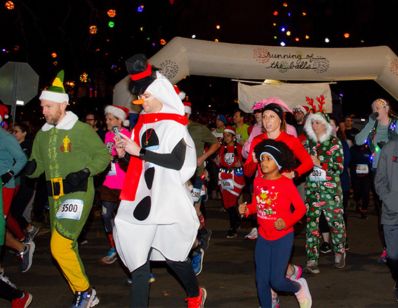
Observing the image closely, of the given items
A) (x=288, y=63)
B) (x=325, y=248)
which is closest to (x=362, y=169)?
(x=288, y=63)

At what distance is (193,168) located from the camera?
19.7ft

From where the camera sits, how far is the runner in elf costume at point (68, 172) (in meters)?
6.43

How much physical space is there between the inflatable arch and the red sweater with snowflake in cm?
921

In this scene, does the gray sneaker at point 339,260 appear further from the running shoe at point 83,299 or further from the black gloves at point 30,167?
the black gloves at point 30,167

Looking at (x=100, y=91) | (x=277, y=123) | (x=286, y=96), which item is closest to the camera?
(x=277, y=123)

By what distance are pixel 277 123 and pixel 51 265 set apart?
398cm

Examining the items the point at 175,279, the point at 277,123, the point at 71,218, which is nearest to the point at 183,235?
the point at 71,218

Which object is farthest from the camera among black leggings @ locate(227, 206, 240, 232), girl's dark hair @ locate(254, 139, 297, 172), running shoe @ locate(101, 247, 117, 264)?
black leggings @ locate(227, 206, 240, 232)

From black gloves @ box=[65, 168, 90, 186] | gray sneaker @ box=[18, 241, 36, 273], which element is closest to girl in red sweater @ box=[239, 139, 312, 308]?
black gloves @ box=[65, 168, 90, 186]

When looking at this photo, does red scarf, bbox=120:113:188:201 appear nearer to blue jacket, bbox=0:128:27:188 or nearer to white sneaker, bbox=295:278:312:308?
blue jacket, bbox=0:128:27:188

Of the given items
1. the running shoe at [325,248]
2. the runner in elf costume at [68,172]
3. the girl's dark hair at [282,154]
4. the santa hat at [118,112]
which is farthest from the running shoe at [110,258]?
the girl's dark hair at [282,154]

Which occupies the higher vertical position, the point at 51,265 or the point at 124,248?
the point at 124,248

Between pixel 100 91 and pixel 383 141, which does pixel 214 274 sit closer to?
pixel 383 141

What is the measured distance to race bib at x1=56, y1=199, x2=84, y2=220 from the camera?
6.40 metres
